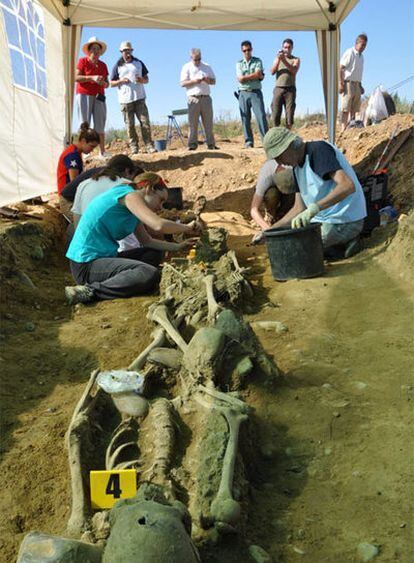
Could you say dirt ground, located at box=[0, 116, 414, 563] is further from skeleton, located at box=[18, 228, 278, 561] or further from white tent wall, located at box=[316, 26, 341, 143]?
white tent wall, located at box=[316, 26, 341, 143]

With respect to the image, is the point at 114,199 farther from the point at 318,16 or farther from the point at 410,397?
the point at 318,16

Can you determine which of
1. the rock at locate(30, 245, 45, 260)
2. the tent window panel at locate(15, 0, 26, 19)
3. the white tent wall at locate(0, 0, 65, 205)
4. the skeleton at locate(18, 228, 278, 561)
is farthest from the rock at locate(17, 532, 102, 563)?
the tent window panel at locate(15, 0, 26, 19)

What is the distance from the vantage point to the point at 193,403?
107 inches

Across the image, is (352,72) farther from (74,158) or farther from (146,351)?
(146,351)

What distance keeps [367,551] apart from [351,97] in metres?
10.00

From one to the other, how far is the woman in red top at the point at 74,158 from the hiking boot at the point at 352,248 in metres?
3.51

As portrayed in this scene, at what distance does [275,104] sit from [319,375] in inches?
301

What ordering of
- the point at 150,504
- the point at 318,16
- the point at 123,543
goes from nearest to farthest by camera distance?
the point at 123,543
the point at 150,504
the point at 318,16

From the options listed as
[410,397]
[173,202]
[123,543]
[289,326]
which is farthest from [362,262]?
[123,543]

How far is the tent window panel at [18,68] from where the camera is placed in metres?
7.38

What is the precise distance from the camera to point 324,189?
5.32 m

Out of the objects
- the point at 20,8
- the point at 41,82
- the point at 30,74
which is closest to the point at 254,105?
the point at 41,82

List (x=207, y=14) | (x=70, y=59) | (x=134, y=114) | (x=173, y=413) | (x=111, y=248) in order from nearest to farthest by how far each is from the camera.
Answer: (x=173, y=413), (x=111, y=248), (x=207, y=14), (x=70, y=59), (x=134, y=114)

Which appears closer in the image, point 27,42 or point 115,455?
point 115,455
